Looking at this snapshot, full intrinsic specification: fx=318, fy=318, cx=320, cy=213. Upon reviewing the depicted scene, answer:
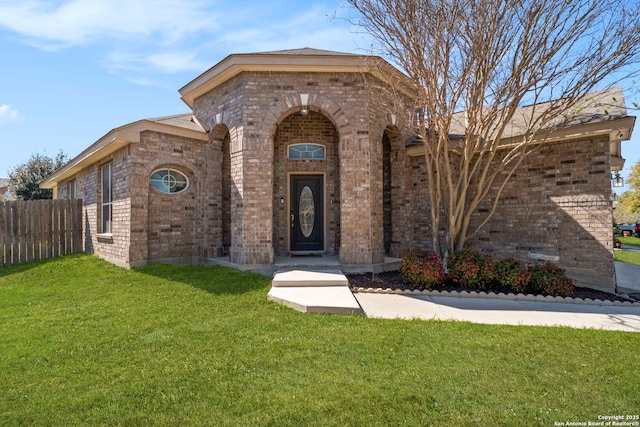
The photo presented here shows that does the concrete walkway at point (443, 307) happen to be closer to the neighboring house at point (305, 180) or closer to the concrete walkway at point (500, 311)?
the concrete walkway at point (500, 311)

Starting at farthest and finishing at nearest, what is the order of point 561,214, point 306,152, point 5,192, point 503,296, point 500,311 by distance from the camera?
point 5,192
point 306,152
point 561,214
point 503,296
point 500,311

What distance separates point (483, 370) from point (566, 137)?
6.30 metres

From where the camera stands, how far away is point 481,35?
5.77 metres

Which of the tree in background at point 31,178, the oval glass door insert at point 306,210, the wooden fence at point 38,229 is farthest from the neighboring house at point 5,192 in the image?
the oval glass door insert at point 306,210

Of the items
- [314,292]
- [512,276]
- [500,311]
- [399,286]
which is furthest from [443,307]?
[314,292]

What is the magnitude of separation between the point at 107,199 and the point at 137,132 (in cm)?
287

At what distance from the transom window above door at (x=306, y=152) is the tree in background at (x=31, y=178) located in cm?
1940

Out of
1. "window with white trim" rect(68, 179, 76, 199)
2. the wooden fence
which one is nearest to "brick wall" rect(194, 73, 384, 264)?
the wooden fence

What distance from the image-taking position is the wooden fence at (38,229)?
880cm

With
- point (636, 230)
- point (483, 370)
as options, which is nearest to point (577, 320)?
point (483, 370)

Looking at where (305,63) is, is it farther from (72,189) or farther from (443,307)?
(72,189)

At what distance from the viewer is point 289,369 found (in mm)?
2984

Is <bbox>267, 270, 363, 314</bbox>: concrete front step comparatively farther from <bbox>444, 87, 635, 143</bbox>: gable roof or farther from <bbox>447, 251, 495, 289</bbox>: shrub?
<bbox>444, 87, 635, 143</bbox>: gable roof

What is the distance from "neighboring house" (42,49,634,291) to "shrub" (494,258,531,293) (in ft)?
6.04
